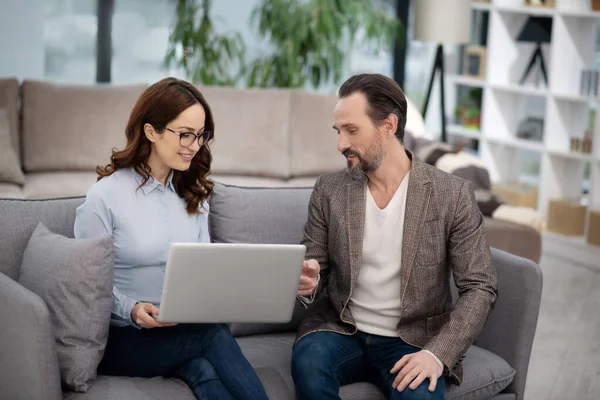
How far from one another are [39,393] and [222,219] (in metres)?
0.85

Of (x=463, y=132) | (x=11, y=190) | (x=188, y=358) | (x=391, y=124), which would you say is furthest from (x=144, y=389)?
(x=463, y=132)

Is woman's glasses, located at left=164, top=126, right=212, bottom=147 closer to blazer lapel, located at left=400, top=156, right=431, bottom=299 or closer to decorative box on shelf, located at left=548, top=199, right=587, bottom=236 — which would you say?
blazer lapel, located at left=400, top=156, right=431, bottom=299

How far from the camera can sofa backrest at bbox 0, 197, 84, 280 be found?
2451 mm

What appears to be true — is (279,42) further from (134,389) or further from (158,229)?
(134,389)

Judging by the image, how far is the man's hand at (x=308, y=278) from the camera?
2.46 metres

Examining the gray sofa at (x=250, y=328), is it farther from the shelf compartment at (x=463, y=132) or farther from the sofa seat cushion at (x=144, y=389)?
the shelf compartment at (x=463, y=132)

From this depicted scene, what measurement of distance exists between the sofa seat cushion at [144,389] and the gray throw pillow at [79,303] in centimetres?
3

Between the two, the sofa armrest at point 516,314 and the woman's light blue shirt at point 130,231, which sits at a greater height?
the woman's light blue shirt at point 130,231

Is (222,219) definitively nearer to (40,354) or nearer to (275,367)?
(275,367)

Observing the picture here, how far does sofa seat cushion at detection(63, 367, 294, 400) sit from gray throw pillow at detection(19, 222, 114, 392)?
0.09 feet

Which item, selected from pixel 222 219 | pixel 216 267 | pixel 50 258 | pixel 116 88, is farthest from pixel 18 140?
pixel 216 267

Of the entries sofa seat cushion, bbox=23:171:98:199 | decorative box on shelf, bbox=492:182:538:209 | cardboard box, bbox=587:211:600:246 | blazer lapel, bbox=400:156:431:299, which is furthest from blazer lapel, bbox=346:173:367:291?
decorative box on shelf, bbox=492:182:538:209

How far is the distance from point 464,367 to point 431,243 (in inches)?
14.5

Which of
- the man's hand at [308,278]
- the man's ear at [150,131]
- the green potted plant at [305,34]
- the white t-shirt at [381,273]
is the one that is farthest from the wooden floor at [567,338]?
the green potted plant at [305,34]
